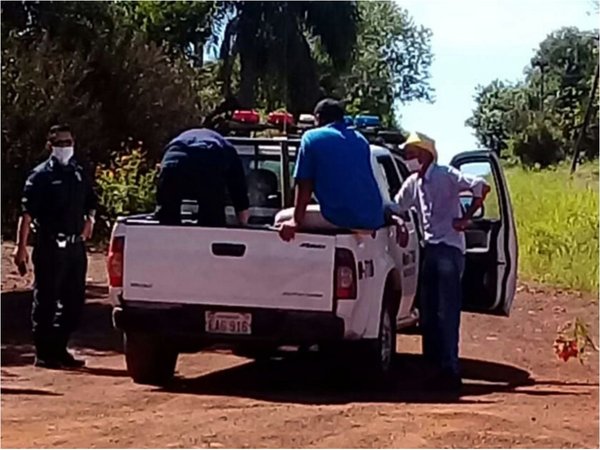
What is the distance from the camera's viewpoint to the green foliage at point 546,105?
5988cm

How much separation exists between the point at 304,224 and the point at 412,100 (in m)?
65.7

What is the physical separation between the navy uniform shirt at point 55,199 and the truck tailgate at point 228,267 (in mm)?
1683

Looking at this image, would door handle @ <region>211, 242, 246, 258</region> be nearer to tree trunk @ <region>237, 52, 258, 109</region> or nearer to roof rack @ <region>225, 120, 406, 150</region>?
roof rack @ <region>225, 120, 406, 150</region>

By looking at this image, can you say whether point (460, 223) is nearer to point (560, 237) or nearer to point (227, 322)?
point (227, 322)

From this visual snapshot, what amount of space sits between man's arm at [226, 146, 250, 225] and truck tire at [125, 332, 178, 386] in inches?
39.7

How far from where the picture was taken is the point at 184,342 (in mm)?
9406

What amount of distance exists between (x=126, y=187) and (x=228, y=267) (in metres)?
16.1

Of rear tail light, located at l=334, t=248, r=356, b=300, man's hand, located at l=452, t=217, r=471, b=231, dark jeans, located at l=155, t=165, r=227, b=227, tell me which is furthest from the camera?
man's hand, located at l=452, t=217, r=471, b=231

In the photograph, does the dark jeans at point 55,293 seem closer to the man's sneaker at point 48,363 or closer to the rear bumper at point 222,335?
the man's sneaker at point 48,363

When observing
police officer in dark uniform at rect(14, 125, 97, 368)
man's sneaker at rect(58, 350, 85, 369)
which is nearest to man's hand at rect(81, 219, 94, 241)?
police officer in dark uniform at rect(14, 125, 97, 368)

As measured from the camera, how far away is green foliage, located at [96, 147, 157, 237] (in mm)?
23141

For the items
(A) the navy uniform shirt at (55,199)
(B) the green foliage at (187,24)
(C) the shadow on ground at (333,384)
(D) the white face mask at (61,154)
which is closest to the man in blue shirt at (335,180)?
(C) the shadow on ground at (333,384)

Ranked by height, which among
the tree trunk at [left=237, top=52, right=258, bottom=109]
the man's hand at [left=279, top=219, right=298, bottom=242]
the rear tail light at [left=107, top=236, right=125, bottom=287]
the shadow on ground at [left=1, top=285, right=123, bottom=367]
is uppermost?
the tree trunk at [left=237, top=52, right=258, bottom=109]

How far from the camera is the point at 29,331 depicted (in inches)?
515
